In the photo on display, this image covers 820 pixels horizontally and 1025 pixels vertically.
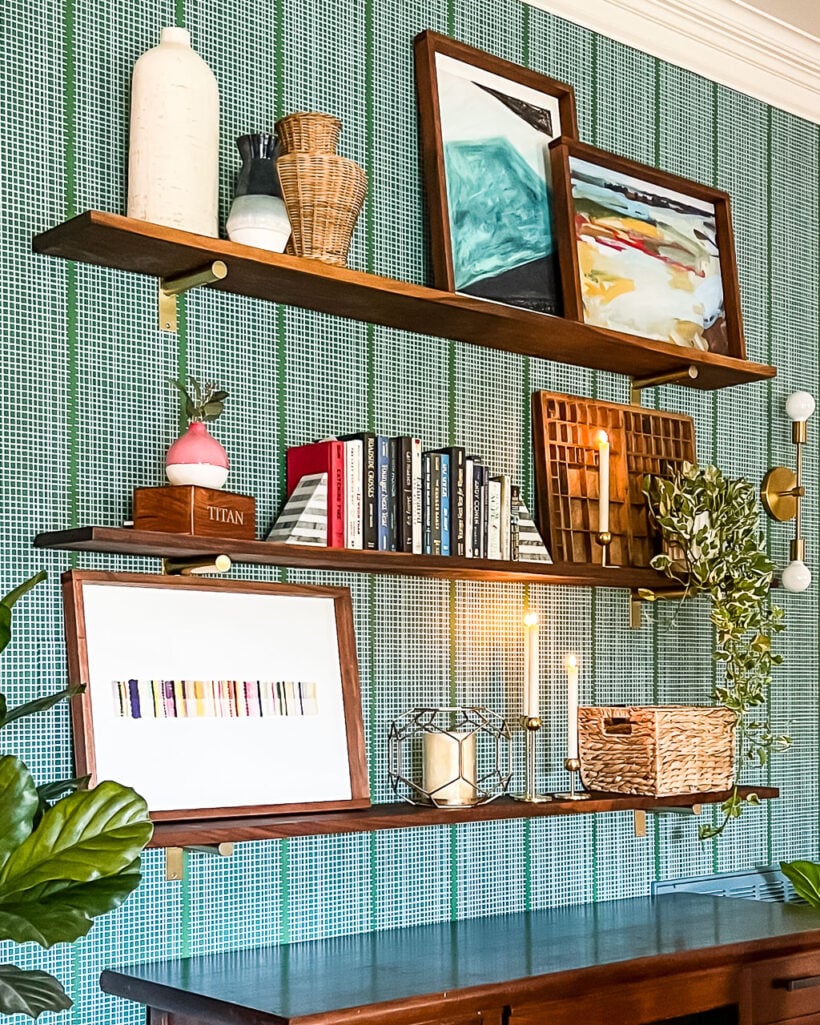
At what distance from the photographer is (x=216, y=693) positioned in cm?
243

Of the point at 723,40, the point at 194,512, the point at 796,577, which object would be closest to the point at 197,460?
the point at 194,512

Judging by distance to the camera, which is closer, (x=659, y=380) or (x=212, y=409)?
(x=212, y=409)

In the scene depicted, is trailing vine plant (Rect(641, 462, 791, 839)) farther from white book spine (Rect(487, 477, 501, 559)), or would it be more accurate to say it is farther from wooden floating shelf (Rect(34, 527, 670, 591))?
white book spine (Rect(487, 477, 501, 559))

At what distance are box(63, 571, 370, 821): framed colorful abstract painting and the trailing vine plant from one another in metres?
0.84

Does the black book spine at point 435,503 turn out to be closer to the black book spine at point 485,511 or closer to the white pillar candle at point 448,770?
the black book spine at point 485,511

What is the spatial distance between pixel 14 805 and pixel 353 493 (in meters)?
0.99

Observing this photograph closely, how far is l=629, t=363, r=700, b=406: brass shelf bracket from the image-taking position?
10.5ft

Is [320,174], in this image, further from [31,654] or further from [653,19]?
[653,19]

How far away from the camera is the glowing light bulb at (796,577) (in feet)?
11.6

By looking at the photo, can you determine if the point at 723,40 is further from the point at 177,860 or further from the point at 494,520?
the point at 177,860

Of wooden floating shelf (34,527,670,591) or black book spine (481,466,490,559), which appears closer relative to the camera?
wooden floating shelf (34,527,670,591)

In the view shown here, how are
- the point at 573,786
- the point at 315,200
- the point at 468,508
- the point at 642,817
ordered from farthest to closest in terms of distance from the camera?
the point at 642,817, the point at 573,786, the point at 468,508, the point at 315,200

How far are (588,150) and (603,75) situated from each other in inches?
12.3

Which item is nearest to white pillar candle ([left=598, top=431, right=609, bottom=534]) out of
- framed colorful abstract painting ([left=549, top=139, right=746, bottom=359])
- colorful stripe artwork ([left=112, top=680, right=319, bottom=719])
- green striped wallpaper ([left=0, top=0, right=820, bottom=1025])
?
green striped wallpaper ([left=0, top=0, right=820, bottom=1025])
